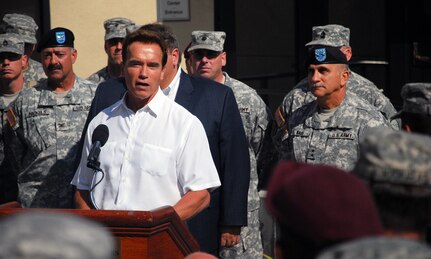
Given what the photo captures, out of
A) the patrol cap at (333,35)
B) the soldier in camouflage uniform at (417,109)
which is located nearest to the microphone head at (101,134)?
the soldier in camouflage uniform at (417,109)

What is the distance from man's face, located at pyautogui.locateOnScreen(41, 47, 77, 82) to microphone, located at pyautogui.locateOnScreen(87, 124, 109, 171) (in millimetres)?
2125

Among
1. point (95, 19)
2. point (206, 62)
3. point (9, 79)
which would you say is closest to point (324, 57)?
point (206, 62)

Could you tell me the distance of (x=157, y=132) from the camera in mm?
5160

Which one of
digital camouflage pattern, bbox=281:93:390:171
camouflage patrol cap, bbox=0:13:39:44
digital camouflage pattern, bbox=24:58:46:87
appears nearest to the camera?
digital camouflage pattern, bbox=281:93:390:171

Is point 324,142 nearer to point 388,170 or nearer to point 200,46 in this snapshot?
point 200,46

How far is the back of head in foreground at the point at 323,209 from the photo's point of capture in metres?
2.13

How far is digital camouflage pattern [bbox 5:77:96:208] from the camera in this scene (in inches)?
276

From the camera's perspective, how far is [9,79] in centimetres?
794

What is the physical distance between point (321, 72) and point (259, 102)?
83 cm

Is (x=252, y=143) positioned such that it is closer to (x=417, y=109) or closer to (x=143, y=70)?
(x=143, y=70)

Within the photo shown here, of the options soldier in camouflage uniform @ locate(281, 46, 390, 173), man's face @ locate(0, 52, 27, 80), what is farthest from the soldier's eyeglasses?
soldier in camouflage uniform @ locate(281, 46, 390, 173)

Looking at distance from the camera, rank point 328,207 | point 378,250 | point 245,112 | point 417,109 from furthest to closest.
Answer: point 245,112
point 417,109
point 328,207
point 378,250

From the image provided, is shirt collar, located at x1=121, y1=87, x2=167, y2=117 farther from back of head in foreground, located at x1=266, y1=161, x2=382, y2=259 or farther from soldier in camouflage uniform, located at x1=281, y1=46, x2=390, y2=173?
back of head in foreground, located at x1=266, y1=161, x2=382, y2=259

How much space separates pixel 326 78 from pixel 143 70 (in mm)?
1970
